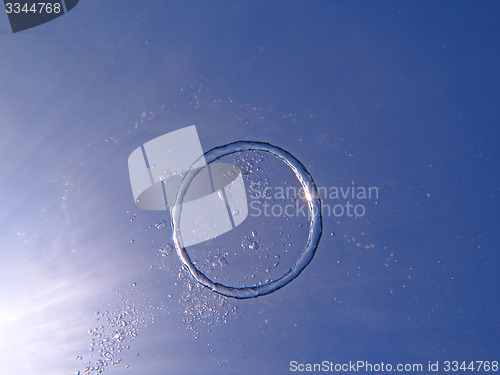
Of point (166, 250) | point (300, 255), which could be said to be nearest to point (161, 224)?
point (166, 250)

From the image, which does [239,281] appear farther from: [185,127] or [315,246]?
[185,127]

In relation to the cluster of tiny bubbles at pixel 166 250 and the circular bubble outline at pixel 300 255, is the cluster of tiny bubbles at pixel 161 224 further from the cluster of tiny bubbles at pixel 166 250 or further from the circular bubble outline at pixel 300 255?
the cluster of tiny bubbles at pixel 166 250

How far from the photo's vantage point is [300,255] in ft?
17.2

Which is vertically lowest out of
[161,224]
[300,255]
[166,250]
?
[300,255]

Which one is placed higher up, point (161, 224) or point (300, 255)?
point (161, 224)

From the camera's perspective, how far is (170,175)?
5.23 meters

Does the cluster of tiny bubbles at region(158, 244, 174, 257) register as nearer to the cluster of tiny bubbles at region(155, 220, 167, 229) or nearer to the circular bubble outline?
the circular bubble outline

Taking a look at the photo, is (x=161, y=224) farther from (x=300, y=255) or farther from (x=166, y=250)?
(x=300, y=255)

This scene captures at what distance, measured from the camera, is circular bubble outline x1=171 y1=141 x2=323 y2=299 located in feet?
17.1

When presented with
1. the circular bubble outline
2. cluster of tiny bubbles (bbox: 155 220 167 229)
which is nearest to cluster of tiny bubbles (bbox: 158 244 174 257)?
the circular bubble outline

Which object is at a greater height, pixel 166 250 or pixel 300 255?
pixel 166 250

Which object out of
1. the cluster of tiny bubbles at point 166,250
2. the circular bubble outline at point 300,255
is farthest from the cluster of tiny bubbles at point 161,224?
the cluster of tiny bubbles at point 166,250

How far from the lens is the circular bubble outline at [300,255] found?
17.1 feet

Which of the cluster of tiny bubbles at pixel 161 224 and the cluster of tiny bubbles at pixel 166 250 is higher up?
the cluster of tiny bubbles at pixel 161 224
